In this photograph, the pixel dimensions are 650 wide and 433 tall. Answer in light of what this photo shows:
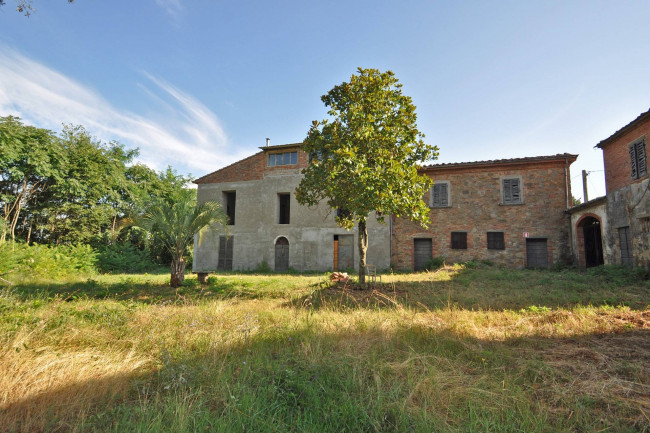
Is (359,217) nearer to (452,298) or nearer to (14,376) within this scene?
(452,298)

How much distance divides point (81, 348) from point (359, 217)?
6.31 metres

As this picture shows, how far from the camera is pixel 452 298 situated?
7551mm

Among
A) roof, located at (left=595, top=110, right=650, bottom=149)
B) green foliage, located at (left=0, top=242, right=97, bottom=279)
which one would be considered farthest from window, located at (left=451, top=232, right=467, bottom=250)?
green foliage, located at (left=0, top=242, right=97, bottom=279)

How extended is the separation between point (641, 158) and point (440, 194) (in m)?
8.01

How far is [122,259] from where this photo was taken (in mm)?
19484

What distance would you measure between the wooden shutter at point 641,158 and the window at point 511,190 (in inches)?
189

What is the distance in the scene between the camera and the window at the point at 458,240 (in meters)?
16.6

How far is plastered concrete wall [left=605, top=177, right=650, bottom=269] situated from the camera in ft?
34.7

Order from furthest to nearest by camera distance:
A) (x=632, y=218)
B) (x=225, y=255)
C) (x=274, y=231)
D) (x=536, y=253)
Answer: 1. (x=225, y=255)
2. (x=274, y=231)
3. (x=536, y=253)
4. (x=632, y=218)

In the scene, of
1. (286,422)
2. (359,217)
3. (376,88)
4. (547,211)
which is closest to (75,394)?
(286,422)

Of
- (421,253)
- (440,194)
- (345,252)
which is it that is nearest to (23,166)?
(345,252)

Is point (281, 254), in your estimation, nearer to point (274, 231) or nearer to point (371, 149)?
point (274, 231)

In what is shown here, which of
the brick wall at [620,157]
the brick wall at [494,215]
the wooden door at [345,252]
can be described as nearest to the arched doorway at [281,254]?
the wooden door at [345,252]

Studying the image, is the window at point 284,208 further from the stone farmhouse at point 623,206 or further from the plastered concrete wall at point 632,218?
the plastered concrete wall at point 632,218
